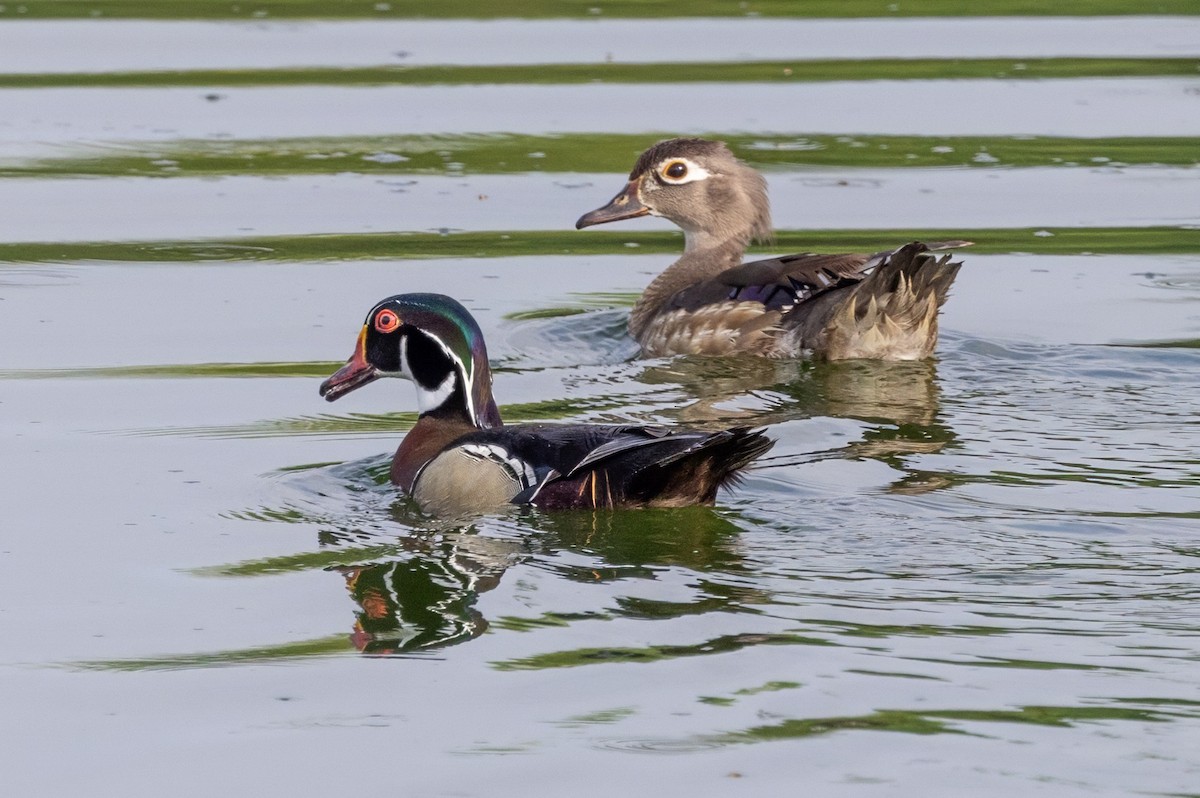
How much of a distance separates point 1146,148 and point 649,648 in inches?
425

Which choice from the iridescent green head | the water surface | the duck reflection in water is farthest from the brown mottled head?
the duck reflection in water

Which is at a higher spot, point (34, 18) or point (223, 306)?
point (34, 18)

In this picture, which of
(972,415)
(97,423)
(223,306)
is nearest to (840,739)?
(972,415)

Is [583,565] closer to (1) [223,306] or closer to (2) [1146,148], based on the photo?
(1) [223,306]

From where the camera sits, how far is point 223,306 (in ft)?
42.8

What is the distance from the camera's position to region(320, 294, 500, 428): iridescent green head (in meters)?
9.47

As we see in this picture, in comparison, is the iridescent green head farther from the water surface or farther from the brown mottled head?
the brown mottled head

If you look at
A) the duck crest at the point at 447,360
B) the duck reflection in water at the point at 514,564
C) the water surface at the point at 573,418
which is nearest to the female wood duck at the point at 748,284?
the water surface at the point at 573,418

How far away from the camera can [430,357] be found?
9.60m

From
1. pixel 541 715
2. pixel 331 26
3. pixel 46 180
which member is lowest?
pixel 541 715

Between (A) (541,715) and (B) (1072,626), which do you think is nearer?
(A) (541,715)

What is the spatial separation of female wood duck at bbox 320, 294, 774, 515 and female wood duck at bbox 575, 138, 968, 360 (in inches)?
114

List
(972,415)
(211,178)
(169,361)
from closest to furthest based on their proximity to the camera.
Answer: (972,415) → (169,361) → (211,178)

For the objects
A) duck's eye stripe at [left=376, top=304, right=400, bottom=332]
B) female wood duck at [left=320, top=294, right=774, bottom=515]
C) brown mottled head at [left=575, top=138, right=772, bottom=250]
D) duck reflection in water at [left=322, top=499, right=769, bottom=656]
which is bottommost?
duck reflection in water at [left=322, top=499, right=769, bottom=656]
